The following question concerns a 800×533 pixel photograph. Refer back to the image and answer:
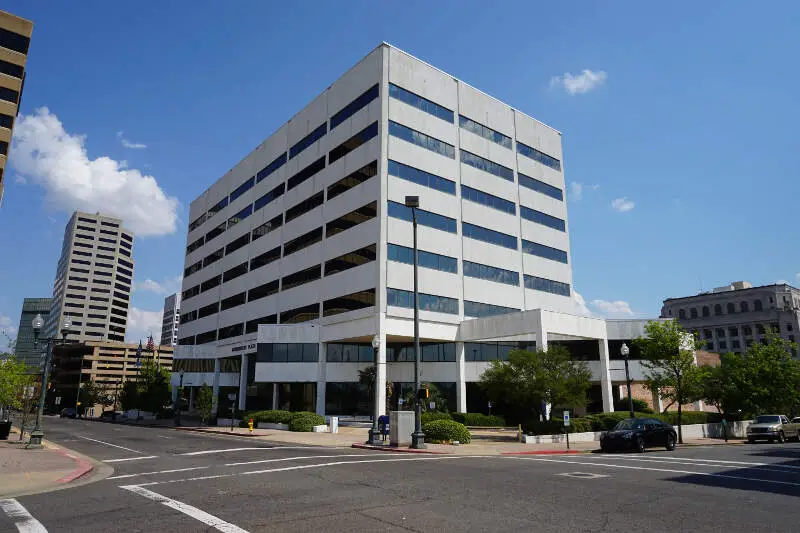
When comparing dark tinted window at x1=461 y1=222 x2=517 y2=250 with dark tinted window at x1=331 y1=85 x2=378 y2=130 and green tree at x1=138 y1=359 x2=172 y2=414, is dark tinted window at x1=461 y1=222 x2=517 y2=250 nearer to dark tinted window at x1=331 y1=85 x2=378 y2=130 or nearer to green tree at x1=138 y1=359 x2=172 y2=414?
dark tinted window at x1=331 y1=85 x2=378 y2=130

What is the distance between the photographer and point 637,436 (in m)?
23.0

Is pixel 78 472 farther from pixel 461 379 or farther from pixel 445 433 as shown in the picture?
pixel 461 379

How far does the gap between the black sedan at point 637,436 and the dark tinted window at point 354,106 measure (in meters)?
33.5

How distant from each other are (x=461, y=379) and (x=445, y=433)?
59.1 ft

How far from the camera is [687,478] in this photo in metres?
13.6

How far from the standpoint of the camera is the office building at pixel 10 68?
65925 millimetres

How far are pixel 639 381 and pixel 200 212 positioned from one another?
63045 mm

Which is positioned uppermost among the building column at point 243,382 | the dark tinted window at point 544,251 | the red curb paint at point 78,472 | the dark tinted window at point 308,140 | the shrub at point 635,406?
the dark tinted window at point 308,140

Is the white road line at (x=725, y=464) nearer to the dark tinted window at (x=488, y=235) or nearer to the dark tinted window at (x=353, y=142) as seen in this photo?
the dark tinted window at (x=488, y=235)

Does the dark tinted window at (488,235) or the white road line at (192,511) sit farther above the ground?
the dark tinted window at (488,235)

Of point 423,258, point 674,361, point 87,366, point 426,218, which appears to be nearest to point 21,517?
point 674,361

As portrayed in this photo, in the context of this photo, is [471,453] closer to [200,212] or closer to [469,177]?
[469,177]

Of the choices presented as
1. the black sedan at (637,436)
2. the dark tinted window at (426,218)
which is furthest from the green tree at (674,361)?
the dark tinted window at (426,218)

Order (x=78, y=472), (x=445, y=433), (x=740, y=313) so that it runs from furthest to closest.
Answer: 1. (x=740, y=313)
2. (x=445, y=433)
3. (x=78, y=472)
